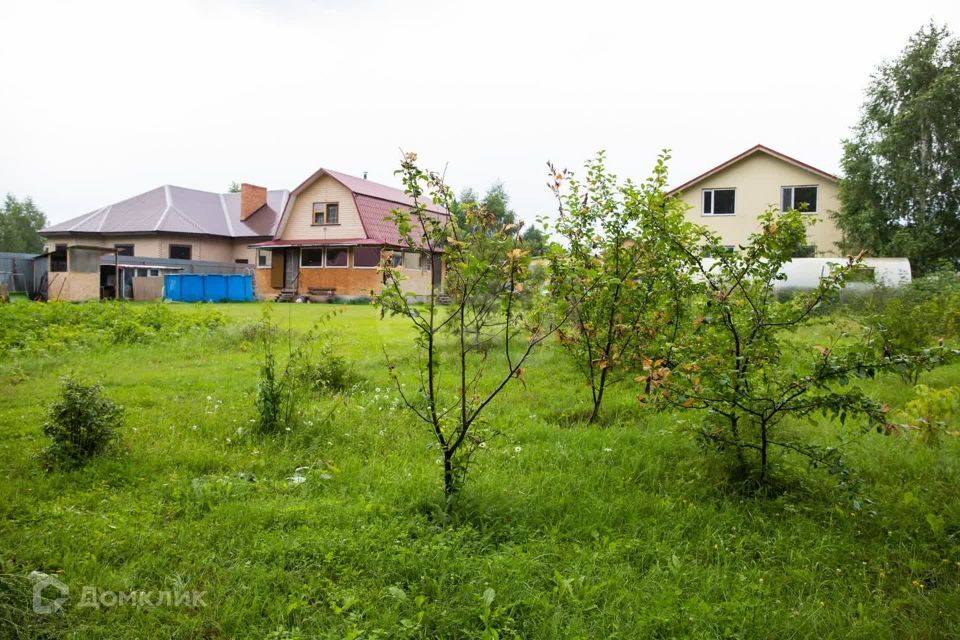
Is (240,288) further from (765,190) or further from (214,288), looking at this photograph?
(765,190)

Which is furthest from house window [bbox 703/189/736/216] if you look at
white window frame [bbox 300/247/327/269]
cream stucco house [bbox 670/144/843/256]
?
white window frame [bbox 300/247/327/269]

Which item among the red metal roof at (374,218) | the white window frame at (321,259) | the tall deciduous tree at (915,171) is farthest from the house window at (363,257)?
the tall deciduous tree at (915,171)

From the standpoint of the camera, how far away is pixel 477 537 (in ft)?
10.5

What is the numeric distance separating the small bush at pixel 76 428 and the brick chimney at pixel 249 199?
104 ft

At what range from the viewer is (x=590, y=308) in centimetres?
590

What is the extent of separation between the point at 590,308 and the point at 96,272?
73.7ft

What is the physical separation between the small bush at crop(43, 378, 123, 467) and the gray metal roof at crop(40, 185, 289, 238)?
27.9 metres

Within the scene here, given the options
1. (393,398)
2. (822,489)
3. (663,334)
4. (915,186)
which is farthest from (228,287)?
(915,186)

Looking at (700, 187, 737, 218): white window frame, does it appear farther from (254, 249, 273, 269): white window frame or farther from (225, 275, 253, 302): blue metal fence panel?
(254, 249, 273, 269): white window frame

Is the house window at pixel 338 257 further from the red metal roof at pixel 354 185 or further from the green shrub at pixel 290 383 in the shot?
the green shrub at pixel 290 383

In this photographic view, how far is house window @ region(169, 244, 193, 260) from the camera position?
3070cm

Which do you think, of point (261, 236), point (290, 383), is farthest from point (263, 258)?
point (290, 383)

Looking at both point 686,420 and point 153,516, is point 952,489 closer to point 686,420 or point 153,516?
point 686,420

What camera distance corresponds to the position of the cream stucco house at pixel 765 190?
78.3ft
